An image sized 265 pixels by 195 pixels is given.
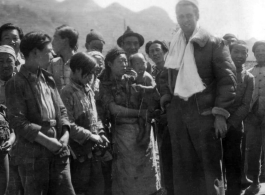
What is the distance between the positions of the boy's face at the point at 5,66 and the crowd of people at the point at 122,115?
1 centimetres

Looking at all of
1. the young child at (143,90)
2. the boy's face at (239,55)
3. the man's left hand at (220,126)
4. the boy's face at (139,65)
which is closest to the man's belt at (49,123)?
the young child at (143,90)

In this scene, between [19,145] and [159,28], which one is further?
[159,28]

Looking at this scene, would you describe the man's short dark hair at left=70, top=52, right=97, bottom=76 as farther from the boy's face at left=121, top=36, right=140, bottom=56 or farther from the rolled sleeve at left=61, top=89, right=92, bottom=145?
the boy's face at left=121, top=36, right=140, bottom=56

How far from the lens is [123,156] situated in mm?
4215

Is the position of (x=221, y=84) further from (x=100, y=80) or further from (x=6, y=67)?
(x=6, y=67)

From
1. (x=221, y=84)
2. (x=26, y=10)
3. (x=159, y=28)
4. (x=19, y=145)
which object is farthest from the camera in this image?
(x=159, y=28)

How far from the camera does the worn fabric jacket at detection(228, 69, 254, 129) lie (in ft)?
14.1

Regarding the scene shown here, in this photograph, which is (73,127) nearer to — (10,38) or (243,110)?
(10,38)

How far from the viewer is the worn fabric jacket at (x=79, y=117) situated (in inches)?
137

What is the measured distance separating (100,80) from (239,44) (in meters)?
1.88

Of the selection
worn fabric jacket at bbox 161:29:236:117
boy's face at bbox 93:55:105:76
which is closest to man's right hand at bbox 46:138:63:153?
worn fabric jacket at bbox 161:29:236:117

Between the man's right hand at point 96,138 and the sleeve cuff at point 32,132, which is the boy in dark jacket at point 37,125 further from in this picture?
the man's right hand at point 96,138

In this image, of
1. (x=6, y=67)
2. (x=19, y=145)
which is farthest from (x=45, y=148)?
(x=6, y=67)

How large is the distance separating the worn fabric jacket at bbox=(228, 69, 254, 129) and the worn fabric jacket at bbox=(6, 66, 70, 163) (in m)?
2.27
